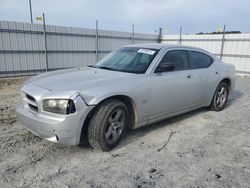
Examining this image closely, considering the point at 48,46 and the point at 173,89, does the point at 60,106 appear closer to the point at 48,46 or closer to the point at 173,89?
the point at 173,89

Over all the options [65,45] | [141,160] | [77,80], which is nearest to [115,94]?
[77,80]

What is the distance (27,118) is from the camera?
2752mm

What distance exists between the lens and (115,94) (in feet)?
9.29

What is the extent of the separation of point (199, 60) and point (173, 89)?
49.3 inches

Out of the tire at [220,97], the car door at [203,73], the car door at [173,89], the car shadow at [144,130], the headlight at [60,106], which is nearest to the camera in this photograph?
the headlight at [60,106]

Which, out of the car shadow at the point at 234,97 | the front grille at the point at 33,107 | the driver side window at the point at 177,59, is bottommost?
the car shadow at the point at 234,97

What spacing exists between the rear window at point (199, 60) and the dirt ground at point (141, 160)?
125cm

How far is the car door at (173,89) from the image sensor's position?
11.0ft

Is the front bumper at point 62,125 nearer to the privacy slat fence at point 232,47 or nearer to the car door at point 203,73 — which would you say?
the car door at point 203,73

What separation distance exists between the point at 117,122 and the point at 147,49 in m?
1.54

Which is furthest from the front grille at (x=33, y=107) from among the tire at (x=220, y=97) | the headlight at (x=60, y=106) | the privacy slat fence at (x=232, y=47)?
the privacy slat fence at (x=232, y=47)

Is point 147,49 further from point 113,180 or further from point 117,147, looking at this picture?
point 113,180

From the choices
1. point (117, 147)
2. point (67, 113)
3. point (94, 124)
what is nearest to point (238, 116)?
point (117, 147)

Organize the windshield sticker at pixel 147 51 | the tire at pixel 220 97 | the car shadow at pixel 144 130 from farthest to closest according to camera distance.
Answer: the tire at pixel 220 97 → the windshield sticker at pixel 147 51 → the car shadow at pixel 144 130
